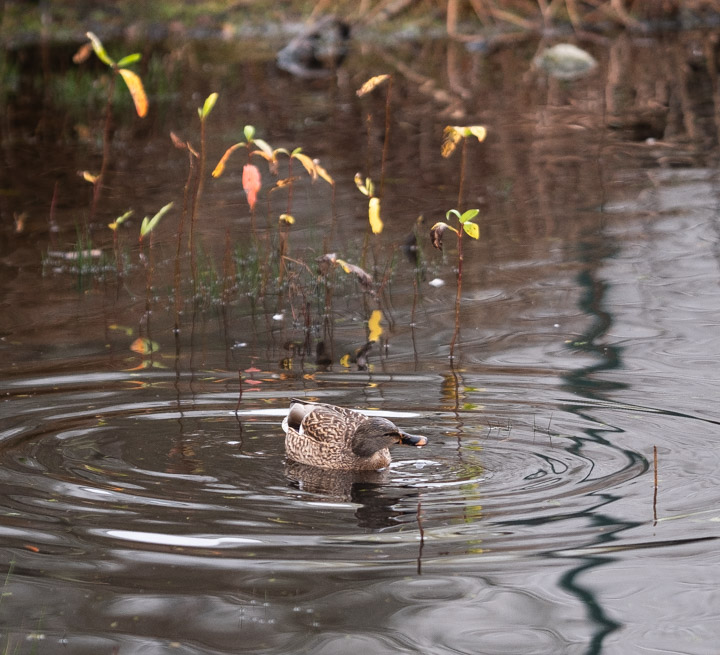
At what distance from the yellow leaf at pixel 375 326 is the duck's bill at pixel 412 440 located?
196 centimetres

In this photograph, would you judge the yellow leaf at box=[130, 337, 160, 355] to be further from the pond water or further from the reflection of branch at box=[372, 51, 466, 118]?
the reflection of branch at box=[372, 51, 466, 118]

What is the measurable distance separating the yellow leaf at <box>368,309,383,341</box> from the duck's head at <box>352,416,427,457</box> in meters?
1.87

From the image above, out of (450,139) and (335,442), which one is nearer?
(335,442)

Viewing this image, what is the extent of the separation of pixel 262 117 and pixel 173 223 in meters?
5.20

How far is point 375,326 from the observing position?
7.33 meters

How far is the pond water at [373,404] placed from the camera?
406 centimetres

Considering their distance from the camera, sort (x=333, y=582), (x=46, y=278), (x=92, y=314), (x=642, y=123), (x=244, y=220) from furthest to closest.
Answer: (x=642, y=123) → (x=244, y=220) → (x=46, y=278) → (x=92, y=314) → (x=333, y=582)

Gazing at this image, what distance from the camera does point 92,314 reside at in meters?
7.68

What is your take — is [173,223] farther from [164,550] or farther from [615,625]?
[615,625]

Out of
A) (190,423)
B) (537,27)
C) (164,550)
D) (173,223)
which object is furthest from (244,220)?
(537,27)

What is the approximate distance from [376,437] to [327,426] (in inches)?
11.0

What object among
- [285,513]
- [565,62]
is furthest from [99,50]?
[565,62]

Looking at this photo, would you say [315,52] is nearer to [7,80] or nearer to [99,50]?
[7,80]

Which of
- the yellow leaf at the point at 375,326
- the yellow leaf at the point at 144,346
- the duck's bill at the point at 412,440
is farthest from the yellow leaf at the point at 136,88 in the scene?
the duck's bill at the point at 412,440
